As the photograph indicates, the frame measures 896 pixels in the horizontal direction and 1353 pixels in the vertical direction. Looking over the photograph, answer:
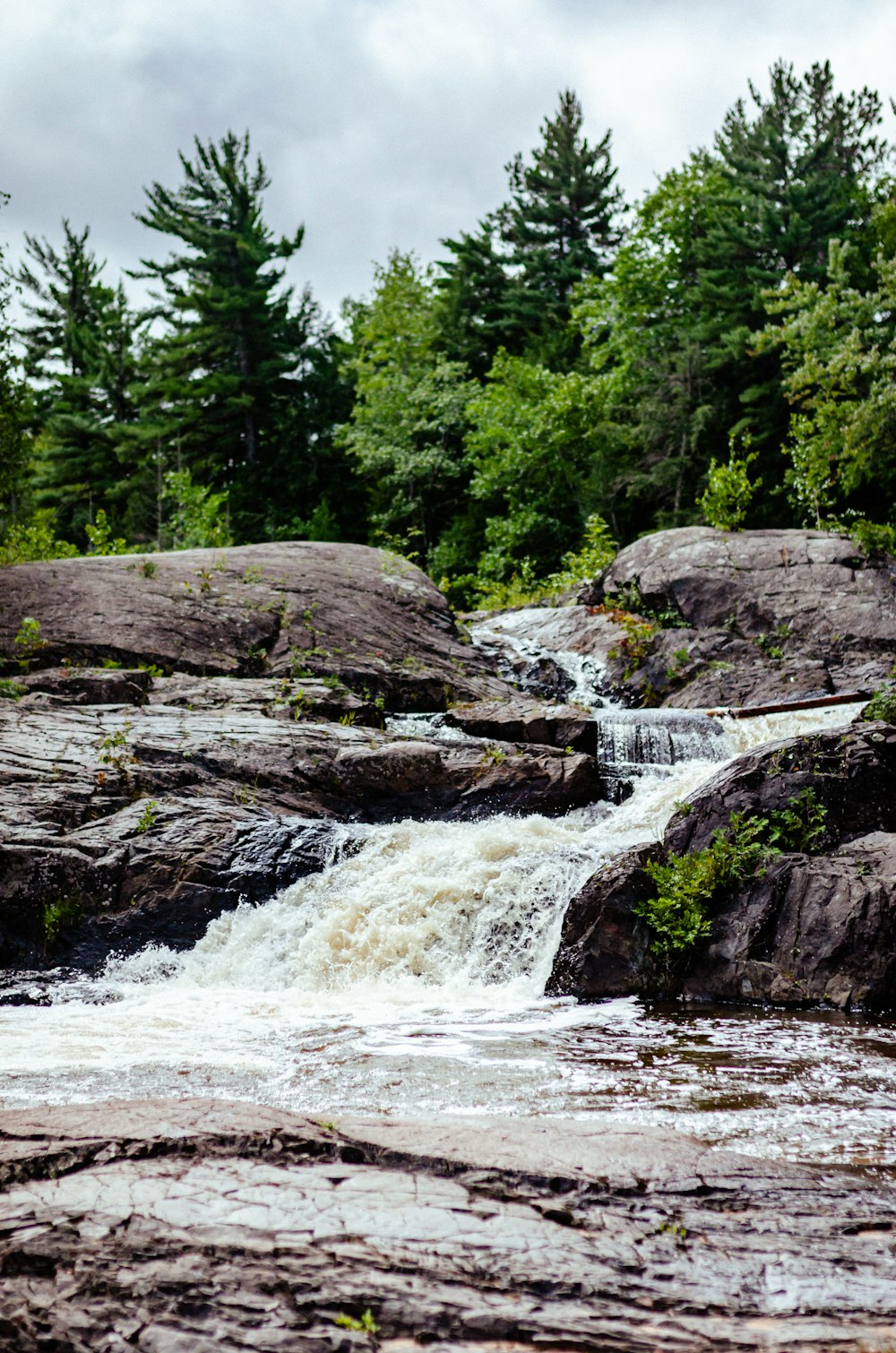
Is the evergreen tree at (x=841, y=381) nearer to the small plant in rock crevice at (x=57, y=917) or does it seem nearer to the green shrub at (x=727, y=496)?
the green shrub at (x=727, y=496)

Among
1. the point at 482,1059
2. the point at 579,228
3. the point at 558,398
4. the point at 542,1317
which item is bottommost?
the point at 482,1059

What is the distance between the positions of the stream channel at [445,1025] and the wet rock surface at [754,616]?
542 centimetres

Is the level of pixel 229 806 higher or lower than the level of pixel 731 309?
lower

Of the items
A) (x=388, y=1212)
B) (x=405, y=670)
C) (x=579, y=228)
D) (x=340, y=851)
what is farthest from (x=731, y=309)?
(x=388, y=1212)

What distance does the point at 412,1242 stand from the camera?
8.28 feet

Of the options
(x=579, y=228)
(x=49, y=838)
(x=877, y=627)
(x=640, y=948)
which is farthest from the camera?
(x=579, y=228)

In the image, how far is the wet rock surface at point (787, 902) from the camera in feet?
22.6

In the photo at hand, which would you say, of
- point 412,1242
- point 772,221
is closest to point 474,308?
point 772,221

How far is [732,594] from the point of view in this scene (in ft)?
57.9

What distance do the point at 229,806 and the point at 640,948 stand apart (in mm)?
4544

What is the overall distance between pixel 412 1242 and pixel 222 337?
32.4 m

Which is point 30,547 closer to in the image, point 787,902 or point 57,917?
point 57,917

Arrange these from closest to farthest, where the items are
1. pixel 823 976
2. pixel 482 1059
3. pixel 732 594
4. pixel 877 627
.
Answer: pixel 482 1059
pixel 823 976
pixel 877 627
pixel 732 594

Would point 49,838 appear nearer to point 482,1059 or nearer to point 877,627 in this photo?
point 482,1059
